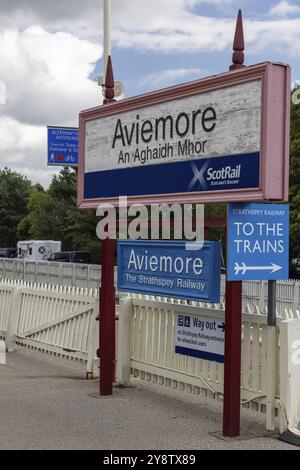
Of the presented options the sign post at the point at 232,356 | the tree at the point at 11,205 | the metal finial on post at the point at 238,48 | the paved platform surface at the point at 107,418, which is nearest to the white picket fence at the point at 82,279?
the paved platform surface at the point at 107,418

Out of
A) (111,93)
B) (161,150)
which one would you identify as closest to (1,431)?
(161,150)

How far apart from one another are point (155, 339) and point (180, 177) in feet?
7.76

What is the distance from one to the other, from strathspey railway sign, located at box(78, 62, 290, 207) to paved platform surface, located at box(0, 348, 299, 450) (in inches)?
87.1

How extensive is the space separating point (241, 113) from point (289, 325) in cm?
199

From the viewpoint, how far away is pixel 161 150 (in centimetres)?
676

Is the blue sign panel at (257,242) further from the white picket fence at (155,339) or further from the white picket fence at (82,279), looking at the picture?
the white picket fence at (82,279)

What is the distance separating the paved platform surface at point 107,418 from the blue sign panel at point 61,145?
10.7 meters

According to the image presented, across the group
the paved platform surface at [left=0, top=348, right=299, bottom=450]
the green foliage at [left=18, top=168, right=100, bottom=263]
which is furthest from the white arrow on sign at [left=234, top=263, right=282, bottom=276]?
the green foliage at [left=18, top=168, right=100, bottom=263]

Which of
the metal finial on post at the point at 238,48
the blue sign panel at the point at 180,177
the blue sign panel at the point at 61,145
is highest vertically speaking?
the blue sign panel at the point at 61,145

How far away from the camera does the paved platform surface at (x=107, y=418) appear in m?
5.74

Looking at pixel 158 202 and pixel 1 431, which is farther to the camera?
pixel 158 202

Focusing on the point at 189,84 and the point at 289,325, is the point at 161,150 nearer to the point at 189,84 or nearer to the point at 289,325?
the point at 189,84

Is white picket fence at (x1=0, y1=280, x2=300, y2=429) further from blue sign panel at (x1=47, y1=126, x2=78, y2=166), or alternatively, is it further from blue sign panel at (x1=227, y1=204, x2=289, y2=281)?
blue sign panel at (x1=47, y1=126, x2=78, y2=166)
